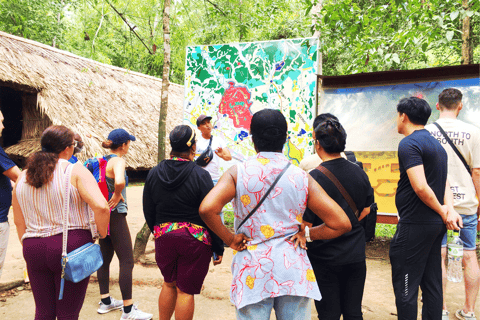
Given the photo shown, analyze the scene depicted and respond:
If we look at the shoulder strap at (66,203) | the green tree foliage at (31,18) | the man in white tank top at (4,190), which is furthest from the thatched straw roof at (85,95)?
the shoulder strap at (66,203)

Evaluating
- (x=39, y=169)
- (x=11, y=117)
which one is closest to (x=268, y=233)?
(x=39, y=169)

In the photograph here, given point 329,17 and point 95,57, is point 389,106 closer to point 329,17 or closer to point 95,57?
point 329,17

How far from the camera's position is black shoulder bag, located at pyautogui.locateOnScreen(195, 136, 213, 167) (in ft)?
14.8

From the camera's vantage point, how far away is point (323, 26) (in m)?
6.34

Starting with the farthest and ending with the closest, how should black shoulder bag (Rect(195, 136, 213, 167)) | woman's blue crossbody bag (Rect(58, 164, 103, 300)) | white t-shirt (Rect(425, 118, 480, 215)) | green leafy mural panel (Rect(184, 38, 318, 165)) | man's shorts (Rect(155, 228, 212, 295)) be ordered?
green leafy mural panel (Rect(184, 38, 318, 165))
black shoulder bag (Rect(195, 136, 213, 167))
white t-shirt (Rect(425, 118, 480, 215))
man's shorts (Rect(155, 228, 212, 295))
woman's blue crossbody bag (Rect(58, 164, 103, 300))

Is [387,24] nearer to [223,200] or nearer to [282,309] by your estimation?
[223,200]

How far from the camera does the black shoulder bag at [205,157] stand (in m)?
4.52

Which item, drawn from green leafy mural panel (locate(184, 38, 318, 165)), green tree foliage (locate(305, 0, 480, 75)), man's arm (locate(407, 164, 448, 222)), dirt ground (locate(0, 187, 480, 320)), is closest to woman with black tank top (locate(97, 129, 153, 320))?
dirt ground (locate(0, 187, 480, 320))

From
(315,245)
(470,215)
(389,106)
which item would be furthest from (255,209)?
(389,106)

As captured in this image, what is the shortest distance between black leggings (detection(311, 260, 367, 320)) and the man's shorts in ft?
2.70

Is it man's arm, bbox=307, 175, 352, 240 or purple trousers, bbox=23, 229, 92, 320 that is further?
purple trousers, bbox=23, 229, 92, 320

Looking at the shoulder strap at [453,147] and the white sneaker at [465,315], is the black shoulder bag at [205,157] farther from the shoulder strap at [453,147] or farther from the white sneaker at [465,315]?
the white sneaker at [465,315]

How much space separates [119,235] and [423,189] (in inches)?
99.3

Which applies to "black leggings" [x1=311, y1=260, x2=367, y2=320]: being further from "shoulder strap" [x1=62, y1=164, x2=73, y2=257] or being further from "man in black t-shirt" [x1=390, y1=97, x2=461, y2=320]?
"shoulder strap" [x1=62, y1=164, x2=73, y2=257]
